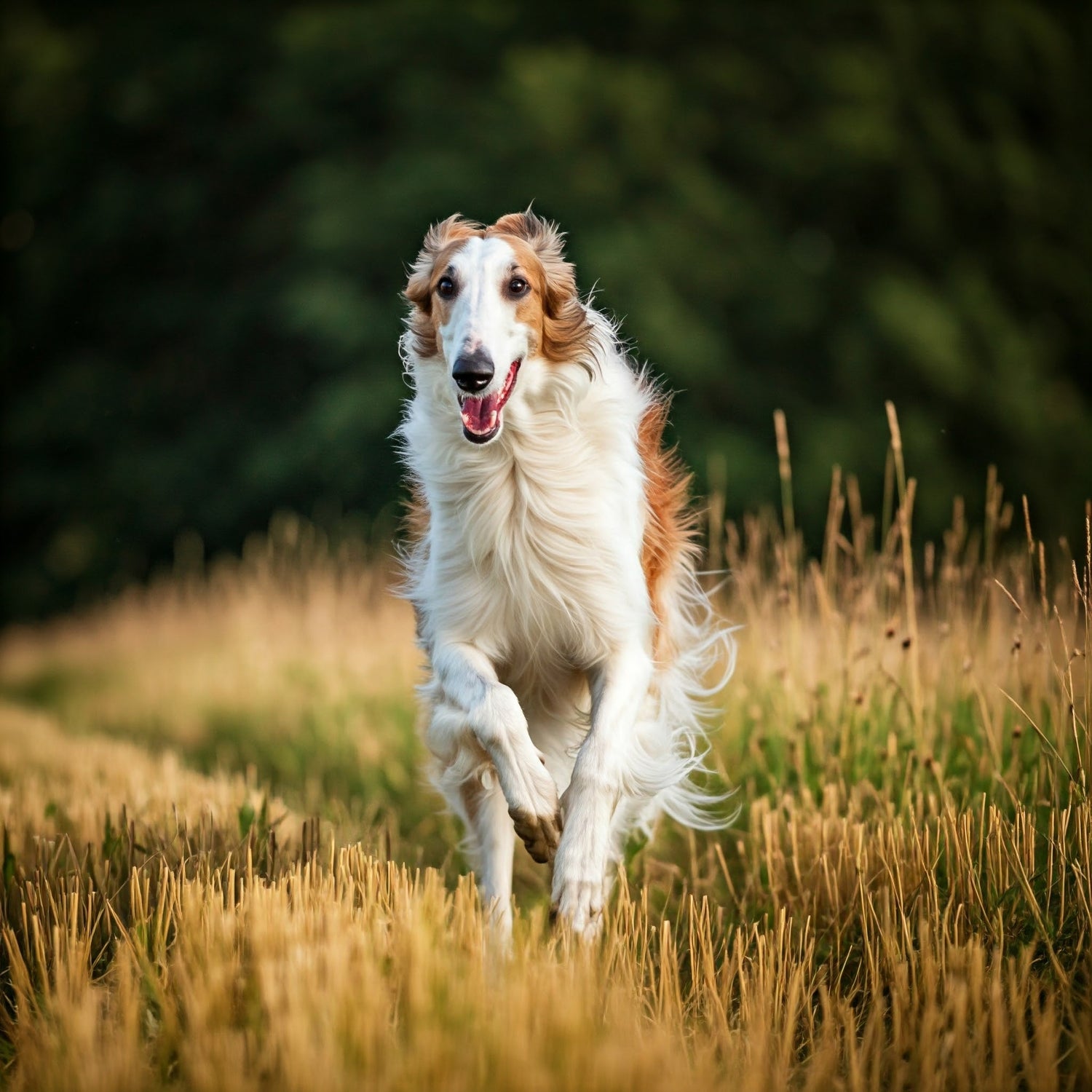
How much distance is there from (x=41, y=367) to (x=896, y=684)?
54.9 ft

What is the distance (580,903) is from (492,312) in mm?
1664

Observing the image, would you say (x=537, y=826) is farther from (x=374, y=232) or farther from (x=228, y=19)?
(x=228, y=19)

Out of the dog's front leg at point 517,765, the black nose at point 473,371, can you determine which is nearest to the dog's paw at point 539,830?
the dog's front leg at point 517,765

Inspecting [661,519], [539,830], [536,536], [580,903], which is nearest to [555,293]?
[536,536]

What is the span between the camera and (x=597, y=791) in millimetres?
3600

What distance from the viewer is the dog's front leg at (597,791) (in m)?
3.46

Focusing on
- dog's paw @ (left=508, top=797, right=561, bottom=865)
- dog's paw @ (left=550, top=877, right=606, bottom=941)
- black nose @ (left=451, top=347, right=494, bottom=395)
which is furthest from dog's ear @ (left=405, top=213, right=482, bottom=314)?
dog's paw @ (left=550, top=877, right=606, bottom=941)

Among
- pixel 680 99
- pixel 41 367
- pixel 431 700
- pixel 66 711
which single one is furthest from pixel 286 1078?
pixel 41 367

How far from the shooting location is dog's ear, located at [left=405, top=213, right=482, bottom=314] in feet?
13.7

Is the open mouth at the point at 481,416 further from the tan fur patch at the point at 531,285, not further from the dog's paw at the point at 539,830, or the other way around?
the dog's paw at the point at 539,830

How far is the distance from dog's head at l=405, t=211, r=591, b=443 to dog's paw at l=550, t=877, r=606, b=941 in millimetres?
1238

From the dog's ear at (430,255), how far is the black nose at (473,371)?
0.53 m

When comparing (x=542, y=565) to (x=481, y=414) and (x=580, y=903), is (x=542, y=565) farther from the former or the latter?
(x=580, y=903)

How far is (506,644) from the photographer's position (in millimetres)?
4008
